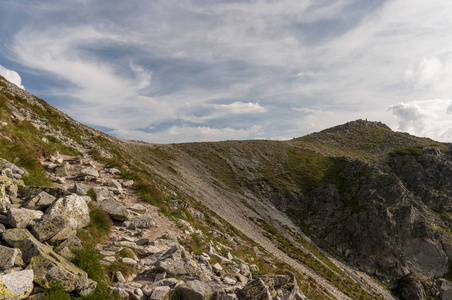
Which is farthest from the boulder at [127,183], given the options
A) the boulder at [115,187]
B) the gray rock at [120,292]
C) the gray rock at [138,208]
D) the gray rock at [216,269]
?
the gray rock at [120,292]

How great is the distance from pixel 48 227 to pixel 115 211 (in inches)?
193

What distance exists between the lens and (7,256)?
5.98m

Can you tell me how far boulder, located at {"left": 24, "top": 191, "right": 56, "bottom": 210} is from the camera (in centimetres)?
879

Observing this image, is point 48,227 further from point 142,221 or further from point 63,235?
point 142,221

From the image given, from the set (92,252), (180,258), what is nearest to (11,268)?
(92,252)

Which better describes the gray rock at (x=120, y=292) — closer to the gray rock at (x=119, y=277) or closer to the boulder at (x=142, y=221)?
the gray rock at (x=119, y=277)

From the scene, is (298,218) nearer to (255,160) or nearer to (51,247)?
(255,160)

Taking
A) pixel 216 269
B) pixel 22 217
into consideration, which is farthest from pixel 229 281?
pixel 22 217

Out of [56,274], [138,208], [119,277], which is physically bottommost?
[119,277]

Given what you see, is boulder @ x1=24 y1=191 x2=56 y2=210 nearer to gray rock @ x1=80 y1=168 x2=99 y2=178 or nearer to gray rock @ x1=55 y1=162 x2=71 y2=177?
gray rock @ x1=55 y1=162 x2=71 y2=177

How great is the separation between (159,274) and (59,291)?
335 centimetres

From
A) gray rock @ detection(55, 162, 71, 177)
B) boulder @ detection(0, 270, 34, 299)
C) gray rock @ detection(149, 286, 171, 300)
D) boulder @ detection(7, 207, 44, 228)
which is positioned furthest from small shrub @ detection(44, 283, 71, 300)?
gray rock @ detection(55, 162, 71, 177)

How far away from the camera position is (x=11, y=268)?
5965 mm

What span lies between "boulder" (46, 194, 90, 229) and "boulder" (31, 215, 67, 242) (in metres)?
0.32
